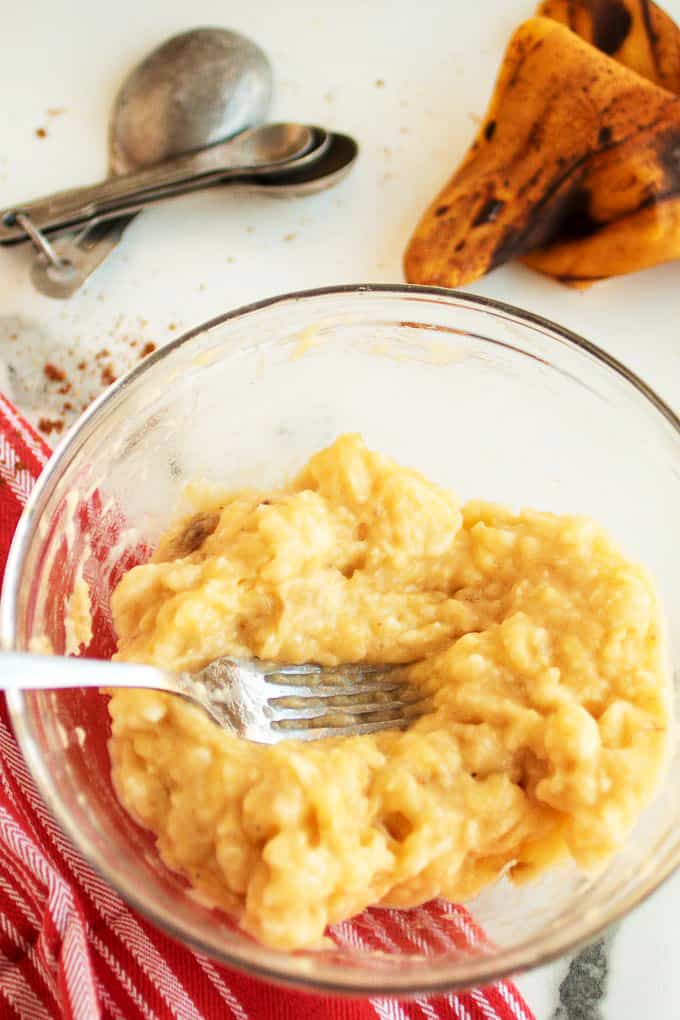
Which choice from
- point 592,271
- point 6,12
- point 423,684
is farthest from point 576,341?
point 6,12

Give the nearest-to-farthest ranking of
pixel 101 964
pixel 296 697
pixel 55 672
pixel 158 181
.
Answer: pixel 55 672
pixel 296 697
pixel 101 964
pixel 158 181

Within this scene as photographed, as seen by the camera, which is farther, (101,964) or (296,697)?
(101,964)

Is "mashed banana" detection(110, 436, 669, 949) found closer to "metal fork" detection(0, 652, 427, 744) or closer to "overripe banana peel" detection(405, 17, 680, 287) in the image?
"metal fork" detection(0, 652, 427, 744)

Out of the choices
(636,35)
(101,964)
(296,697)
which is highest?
(636,35)

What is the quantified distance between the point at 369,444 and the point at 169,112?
2.34 ft

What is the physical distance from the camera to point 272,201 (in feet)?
6.25

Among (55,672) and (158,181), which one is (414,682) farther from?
(158,181)

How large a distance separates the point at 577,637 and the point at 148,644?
492mm

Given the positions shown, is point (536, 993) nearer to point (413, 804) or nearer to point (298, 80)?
point (413, 804)

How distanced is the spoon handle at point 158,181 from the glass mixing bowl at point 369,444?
0.44 metres

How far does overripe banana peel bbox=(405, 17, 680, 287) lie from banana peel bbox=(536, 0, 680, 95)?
12 centimetres

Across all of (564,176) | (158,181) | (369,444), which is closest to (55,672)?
(369,444)

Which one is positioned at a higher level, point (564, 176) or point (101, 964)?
point (564, 176)

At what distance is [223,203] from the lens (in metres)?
1.90
